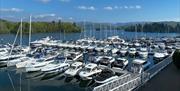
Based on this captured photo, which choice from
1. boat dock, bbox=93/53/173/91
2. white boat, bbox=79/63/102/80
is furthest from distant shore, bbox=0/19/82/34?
boat dock, bbox=93/53/173/91

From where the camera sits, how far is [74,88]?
87.2 ft

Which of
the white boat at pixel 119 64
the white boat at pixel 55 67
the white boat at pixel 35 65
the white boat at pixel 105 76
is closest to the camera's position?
the white boat at pixel 105 76

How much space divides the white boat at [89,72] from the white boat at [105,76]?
0.72 metres

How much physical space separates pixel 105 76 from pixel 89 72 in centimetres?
233

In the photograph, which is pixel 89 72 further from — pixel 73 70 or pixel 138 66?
pixel 138 66

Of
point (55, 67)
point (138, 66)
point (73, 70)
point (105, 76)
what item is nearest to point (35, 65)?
point (55, 67)

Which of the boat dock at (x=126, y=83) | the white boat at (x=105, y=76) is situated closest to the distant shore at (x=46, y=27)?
the white boat at (x=105, y=76)

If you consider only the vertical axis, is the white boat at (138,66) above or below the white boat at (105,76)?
above

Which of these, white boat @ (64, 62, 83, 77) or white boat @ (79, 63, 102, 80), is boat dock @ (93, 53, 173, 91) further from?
white boat @ (64, 62, 83, 77)

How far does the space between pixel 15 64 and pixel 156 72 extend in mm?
19622

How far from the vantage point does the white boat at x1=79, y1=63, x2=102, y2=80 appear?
28.5m

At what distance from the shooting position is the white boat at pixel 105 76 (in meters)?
26.0

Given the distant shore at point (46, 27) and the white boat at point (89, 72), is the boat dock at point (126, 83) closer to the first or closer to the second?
the white boat at point (89, 72)

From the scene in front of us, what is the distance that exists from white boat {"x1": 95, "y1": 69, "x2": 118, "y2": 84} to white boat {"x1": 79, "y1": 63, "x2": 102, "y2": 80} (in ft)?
2.36
